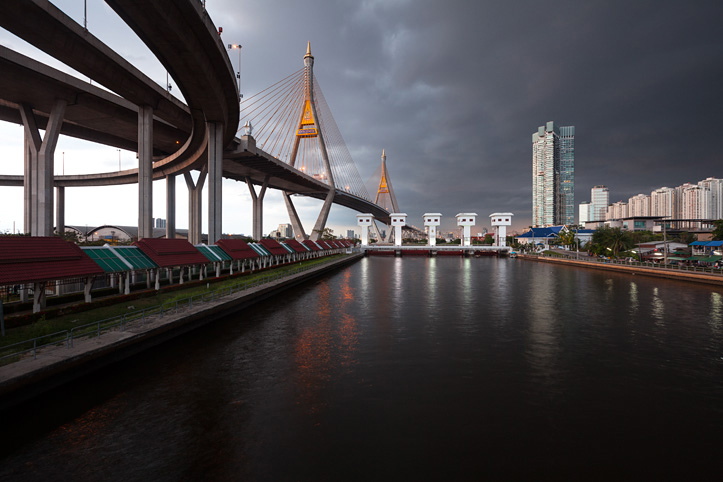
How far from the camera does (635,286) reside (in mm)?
34469

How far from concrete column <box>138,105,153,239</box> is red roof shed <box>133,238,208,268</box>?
11113 mm

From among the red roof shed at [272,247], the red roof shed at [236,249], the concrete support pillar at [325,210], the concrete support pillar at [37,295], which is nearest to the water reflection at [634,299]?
the red roof shed at [236,249]

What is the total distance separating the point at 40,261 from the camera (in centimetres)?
1505

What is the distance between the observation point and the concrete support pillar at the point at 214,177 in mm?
39781

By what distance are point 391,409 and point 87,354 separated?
1005 centimetres

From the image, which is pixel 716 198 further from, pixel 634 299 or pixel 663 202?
pixel 634 299

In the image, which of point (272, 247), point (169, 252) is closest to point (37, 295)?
point (169, 252)

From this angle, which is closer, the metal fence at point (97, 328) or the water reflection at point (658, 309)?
the metal fence at point (97, 328)

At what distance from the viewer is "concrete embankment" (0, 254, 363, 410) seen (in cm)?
891

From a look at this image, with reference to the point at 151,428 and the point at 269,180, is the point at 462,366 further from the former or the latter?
the point at 269,180

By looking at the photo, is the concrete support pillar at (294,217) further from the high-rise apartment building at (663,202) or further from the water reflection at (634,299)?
the high-rise apartment building at (663,202)

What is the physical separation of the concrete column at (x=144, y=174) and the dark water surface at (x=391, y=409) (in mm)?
22777

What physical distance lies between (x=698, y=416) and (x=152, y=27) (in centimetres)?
3235

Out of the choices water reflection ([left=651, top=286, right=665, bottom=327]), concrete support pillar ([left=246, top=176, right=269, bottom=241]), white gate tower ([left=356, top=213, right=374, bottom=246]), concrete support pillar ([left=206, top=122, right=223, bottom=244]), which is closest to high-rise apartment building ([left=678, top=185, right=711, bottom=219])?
white gate tower ([left=356, top=213, right=374, bottom=246])
